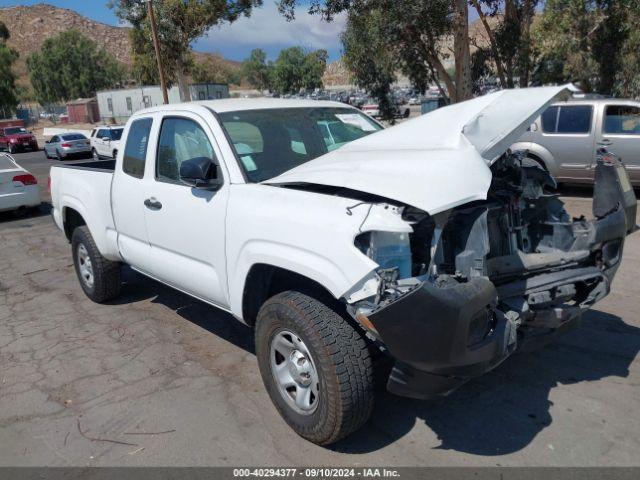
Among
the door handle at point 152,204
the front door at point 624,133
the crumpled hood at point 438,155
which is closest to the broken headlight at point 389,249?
the crumpled hood at point 438,155

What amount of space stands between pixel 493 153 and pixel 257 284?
65.8 inches

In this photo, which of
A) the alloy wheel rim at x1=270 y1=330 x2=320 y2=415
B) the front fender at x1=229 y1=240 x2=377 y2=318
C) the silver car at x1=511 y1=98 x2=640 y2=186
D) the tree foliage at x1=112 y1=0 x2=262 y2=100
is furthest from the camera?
the tree foliage at x1=112 y1=0 x2=262 y2=100

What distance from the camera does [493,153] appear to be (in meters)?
3.28

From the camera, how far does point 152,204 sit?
4.45 metres

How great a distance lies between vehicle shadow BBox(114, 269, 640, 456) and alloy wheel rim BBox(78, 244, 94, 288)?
5.60 ft

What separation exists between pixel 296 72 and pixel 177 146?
224ft

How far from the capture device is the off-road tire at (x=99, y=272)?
5562 mm

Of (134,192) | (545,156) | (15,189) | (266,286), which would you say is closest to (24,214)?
(15,189)

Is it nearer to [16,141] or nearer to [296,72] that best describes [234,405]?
[16,141]

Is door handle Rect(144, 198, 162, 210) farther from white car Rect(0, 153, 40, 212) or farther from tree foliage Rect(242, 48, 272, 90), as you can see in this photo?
tree foliage Rect(242, 48, 272, 90)

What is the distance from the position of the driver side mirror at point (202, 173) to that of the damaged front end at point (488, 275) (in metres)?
1.31

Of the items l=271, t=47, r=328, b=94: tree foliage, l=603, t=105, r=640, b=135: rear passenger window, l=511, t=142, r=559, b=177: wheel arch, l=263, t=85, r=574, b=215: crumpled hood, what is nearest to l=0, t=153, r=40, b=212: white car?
l=263, t=85, r=574, b=215: crumpled hood

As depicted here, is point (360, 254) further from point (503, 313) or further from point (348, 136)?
point (348, 136)

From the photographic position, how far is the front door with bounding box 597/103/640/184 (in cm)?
998
